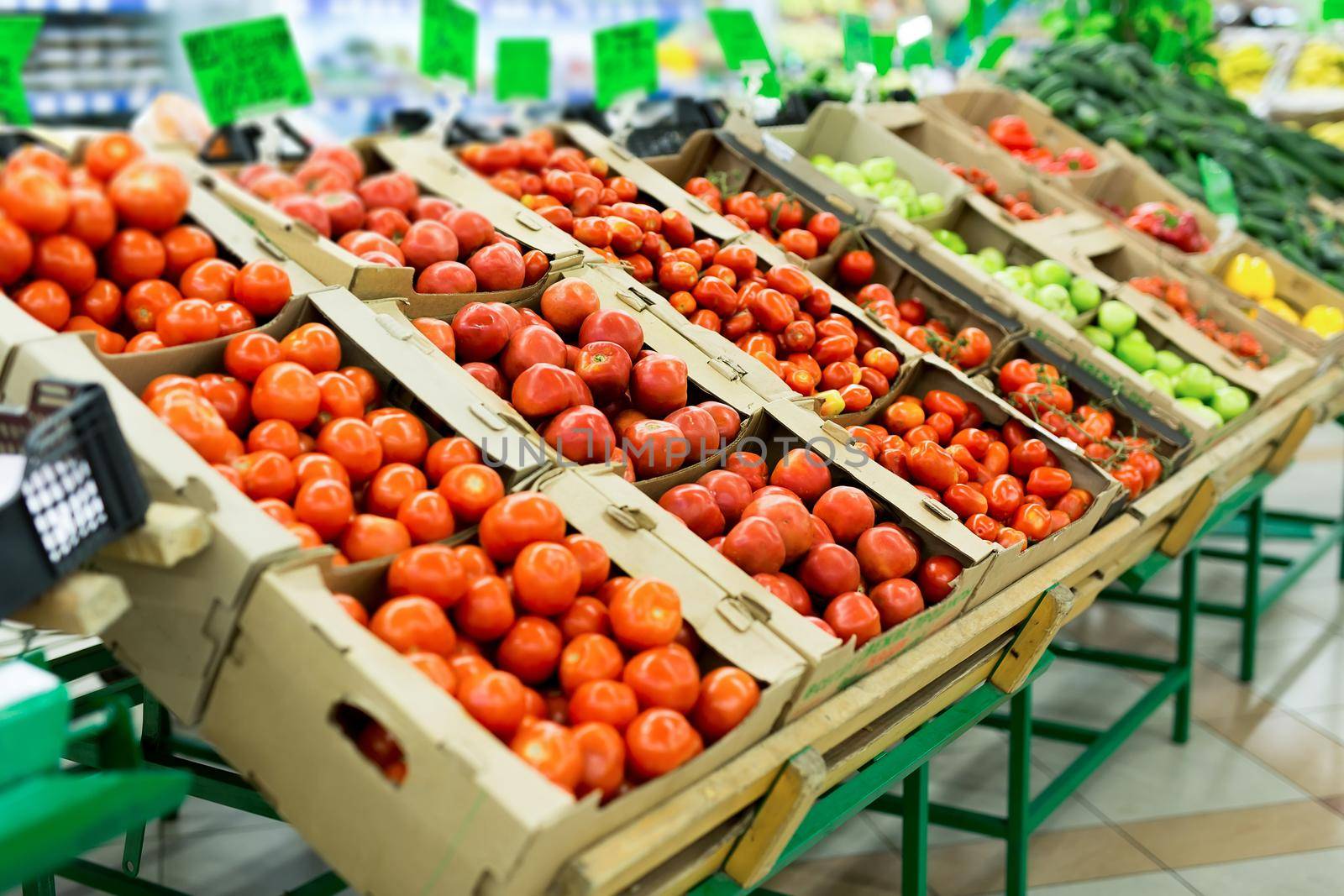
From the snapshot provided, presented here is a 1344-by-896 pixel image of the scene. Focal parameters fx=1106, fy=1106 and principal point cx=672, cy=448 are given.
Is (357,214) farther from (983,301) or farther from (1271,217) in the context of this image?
(1271,217)

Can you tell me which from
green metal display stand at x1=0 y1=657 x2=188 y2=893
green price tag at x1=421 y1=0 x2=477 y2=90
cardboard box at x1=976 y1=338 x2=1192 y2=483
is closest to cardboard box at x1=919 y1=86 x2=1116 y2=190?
cardboard box at x1=976 y1=338 x2=1192 y2=483

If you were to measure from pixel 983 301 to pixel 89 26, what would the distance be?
→ 182 inches

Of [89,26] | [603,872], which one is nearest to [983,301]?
[603,872]

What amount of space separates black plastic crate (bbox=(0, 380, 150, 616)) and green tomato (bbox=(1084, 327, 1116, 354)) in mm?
2700

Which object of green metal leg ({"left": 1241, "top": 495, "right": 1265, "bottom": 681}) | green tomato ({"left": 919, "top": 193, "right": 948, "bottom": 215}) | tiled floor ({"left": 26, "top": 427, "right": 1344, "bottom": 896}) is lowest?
tiled floor ({"left": 26, "top": 427, "right": 1344, "bottom": 896})

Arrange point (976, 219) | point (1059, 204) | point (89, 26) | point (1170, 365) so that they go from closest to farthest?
point (1170, 365)
point (976, 219)
point (1059, 204)
point (89, 26)

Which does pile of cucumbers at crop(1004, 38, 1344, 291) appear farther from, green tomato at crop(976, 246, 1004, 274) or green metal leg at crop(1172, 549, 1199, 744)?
green metal leg at crop(1172, 549, 1199, 744)

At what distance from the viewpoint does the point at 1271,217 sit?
460 centimetres

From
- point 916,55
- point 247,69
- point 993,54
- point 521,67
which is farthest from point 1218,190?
point 247,69

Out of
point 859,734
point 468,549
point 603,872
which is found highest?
point 468,549

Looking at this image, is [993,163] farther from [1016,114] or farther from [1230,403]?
[1230,403]

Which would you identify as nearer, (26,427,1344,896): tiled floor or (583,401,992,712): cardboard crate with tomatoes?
(583,401,992,712): cardboard crate with tomatoes

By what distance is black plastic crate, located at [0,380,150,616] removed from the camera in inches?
46.4

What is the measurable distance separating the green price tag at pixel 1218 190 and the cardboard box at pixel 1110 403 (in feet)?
6.16
